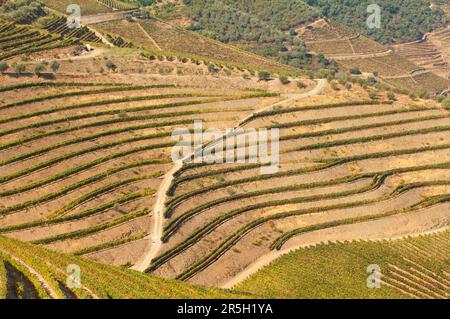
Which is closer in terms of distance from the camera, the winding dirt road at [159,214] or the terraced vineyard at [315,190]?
the winding dirt road at [159,214]

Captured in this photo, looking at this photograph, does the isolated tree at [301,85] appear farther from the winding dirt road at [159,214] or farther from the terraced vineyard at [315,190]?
the winding dirt road at [159,214]

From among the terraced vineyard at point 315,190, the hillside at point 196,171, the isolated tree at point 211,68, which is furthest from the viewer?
the isolated tree at point 211,68

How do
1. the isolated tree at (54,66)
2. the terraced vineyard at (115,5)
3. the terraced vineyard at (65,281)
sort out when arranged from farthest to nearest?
the terraced vineyard at (115,5) → the isolated tree at (54,66) → the terraced vineyard at (65,281)

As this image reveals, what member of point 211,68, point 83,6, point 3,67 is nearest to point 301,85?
point 211,68

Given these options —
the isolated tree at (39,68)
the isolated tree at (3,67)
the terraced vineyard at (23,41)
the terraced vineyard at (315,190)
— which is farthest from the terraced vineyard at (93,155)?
the terraced vineyard at (23,41)

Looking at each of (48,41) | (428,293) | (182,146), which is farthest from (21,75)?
(428,293)

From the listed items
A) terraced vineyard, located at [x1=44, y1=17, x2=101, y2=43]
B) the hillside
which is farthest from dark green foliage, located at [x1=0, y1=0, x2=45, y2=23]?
terraced vineyard, located at [x1=44, y1=17, x2=101, y2=43]
